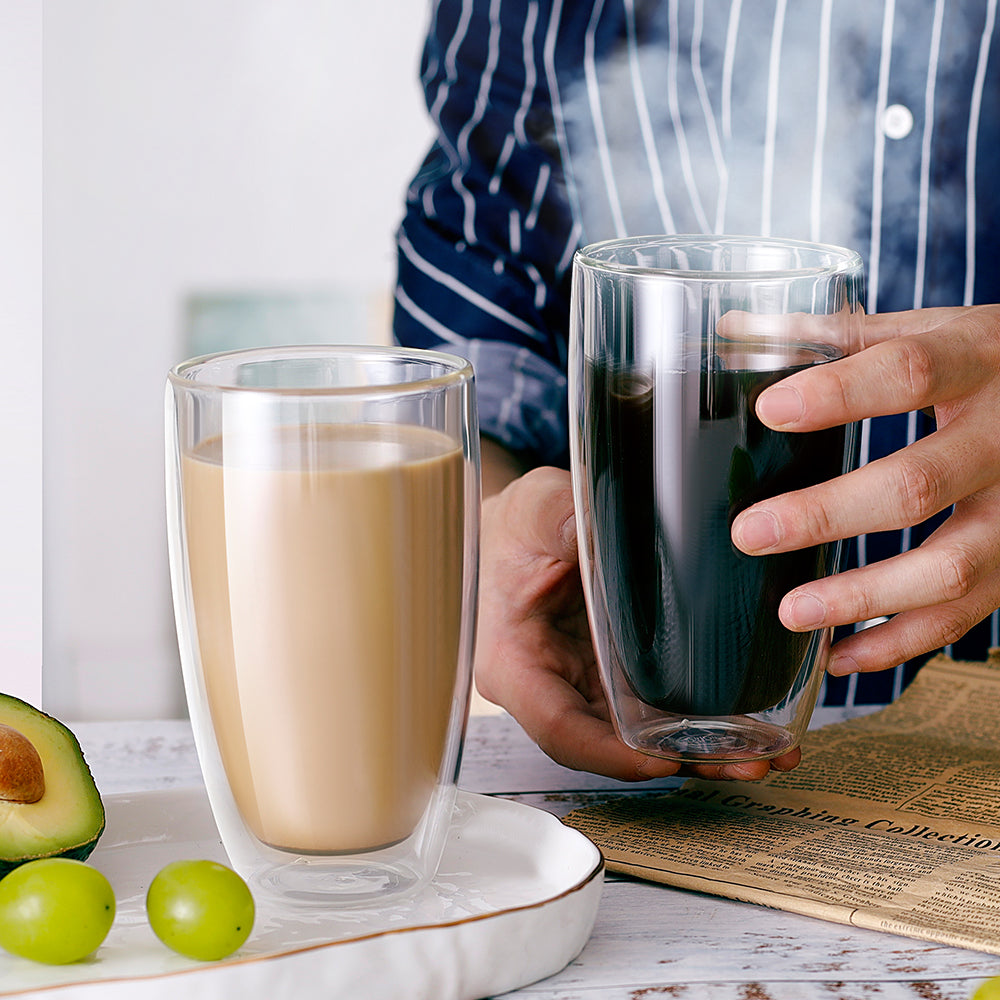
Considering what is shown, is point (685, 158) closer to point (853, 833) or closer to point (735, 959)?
point (853, 833)

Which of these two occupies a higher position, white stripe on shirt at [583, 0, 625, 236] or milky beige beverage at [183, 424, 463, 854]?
white stripe on shirt at [583, 0, 625, 236]

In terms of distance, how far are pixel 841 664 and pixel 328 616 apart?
342mm

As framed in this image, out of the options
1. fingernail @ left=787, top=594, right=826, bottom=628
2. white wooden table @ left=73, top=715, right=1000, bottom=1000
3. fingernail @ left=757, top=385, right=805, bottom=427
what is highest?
fingernail @ left=757, top=385, right=805, bottom=427

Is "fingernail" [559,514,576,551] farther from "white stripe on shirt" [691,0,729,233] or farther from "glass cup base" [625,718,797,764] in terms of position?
"white stripe on shirt" [691,0,729,233]

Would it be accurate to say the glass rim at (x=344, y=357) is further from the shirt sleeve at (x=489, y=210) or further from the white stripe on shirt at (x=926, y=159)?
the white stripe on shirt at (x=926, y=159)

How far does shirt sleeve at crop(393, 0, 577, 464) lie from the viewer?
1272 mm

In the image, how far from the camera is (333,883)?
55 cm

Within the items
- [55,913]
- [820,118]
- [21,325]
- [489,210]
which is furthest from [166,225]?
[55,913]

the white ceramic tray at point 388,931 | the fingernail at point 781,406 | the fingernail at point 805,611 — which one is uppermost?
the fingernail at point 781,406

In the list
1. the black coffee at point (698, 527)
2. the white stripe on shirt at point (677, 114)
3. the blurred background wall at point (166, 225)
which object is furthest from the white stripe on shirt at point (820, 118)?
the blurred background wall at point (166, 225)

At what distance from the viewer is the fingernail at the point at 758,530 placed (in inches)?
23.0

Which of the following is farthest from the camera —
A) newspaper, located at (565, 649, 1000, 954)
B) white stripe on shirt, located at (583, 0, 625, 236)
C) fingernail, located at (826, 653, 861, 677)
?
white stripe on shirt, located at (583, 0, 625, 236)

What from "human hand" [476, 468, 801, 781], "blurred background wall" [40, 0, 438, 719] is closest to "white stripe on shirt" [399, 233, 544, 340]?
"human hand" [476, 468, 801, 781]

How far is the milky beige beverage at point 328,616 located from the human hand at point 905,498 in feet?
0.53
